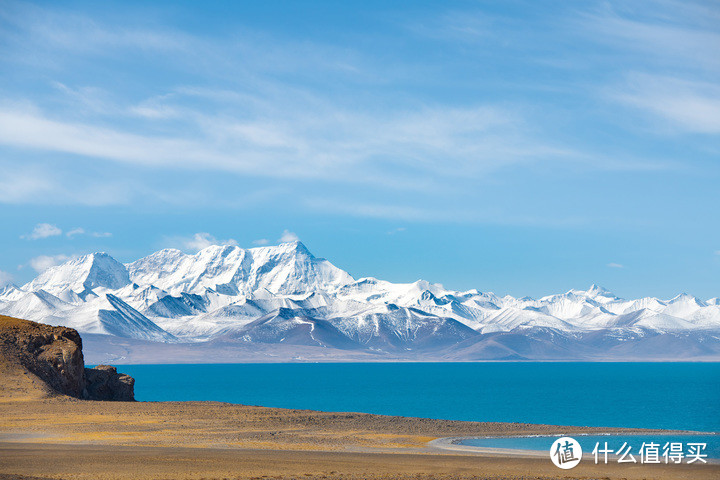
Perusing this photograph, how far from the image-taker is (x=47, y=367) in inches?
3364

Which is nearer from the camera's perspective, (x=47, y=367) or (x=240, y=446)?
(x=240, y=446)

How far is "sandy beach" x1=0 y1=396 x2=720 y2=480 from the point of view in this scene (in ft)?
148

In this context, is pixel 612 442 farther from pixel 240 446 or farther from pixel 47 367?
pixel 47 367

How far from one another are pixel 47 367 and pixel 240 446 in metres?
35.7

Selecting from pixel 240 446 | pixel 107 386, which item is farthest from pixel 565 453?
pixel 107 386

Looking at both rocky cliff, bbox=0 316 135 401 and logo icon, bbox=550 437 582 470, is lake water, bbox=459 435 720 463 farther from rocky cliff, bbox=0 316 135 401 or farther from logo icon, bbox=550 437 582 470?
rocky cliff, bbox=0 316 135 401

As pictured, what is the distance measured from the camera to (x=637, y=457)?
56.3 metres

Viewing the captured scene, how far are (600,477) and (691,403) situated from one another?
101m

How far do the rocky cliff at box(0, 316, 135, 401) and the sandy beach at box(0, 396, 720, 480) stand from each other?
4.85m

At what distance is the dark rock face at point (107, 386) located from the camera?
303ft

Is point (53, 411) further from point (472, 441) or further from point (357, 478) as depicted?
point (357, 478)

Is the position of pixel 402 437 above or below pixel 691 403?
below

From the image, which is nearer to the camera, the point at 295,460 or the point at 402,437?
the point at 295,460

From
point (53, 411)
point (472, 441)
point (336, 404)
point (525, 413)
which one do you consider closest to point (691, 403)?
point (525, 413)
